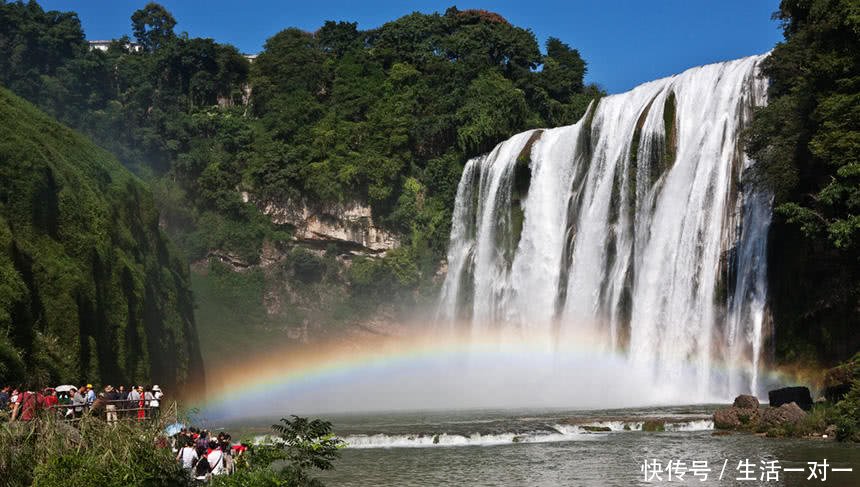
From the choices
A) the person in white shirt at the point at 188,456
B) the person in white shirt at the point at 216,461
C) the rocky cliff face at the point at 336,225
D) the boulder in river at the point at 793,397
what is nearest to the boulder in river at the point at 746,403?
the boulder in river at the point at 793,397

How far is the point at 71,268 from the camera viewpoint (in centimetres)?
3600

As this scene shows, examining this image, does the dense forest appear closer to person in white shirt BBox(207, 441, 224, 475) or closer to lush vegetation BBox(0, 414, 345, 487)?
person in white shirt BBox(207, 441, 224, 475)

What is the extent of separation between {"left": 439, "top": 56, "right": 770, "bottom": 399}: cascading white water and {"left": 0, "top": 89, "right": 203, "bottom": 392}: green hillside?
20.0 m

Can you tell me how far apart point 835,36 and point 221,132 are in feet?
183

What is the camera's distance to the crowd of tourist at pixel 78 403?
17.8 metres

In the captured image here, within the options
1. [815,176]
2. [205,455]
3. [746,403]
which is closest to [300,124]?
[815,176]

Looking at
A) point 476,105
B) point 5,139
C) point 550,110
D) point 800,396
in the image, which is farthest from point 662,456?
point 550,110

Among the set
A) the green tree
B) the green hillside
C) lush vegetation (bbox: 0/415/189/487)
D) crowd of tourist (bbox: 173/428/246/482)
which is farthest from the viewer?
the green tree

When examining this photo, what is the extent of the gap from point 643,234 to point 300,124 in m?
39.8

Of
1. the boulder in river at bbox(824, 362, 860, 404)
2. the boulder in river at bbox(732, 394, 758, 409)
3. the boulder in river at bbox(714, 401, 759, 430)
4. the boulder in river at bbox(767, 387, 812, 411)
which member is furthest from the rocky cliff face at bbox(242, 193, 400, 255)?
the boulder in river at bbox(824, 362, 860, 404)

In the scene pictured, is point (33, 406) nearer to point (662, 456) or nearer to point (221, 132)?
point (662, 456)

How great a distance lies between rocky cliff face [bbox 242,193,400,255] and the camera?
73.4 meters

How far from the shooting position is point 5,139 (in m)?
35.3

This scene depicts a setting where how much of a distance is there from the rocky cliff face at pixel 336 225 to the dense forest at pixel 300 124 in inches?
23.4
